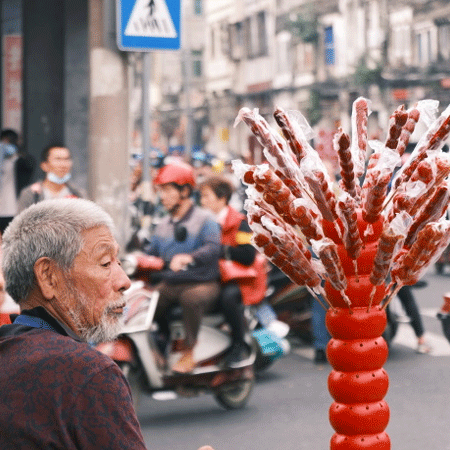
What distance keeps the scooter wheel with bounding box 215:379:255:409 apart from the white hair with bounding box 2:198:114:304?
468 cm

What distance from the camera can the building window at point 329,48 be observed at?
41.2m

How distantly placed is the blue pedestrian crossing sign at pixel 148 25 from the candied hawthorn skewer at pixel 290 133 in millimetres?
5213

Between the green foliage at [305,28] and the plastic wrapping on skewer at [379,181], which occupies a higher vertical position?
the green foliage at [305,28]

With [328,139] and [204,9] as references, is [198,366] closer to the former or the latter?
[328,139]

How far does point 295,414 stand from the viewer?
6812 millimetres

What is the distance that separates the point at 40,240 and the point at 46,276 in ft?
0.27

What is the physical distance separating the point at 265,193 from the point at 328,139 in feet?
55.3

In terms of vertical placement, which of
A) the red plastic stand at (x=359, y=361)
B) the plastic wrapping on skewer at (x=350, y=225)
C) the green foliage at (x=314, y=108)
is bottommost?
the red plastic stand at (x=359, y=361)

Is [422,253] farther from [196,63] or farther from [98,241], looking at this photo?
[196,63]

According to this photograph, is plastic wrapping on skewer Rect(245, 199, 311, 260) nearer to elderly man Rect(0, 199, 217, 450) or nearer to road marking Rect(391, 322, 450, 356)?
elderly man Rect(0, 199, 217, 450)

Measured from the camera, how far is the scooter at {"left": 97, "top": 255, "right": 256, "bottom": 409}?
20.9ft

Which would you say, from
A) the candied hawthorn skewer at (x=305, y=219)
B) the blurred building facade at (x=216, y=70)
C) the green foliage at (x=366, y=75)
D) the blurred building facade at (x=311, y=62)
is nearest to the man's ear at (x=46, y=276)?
the candied hawthorn skewer at (x=305, y=219)

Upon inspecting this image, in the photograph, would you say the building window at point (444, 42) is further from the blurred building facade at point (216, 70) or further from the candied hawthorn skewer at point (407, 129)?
the candied hawthorn skewer at point (407, 129)

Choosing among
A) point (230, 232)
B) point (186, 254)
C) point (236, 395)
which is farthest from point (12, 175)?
point (236, 395)
